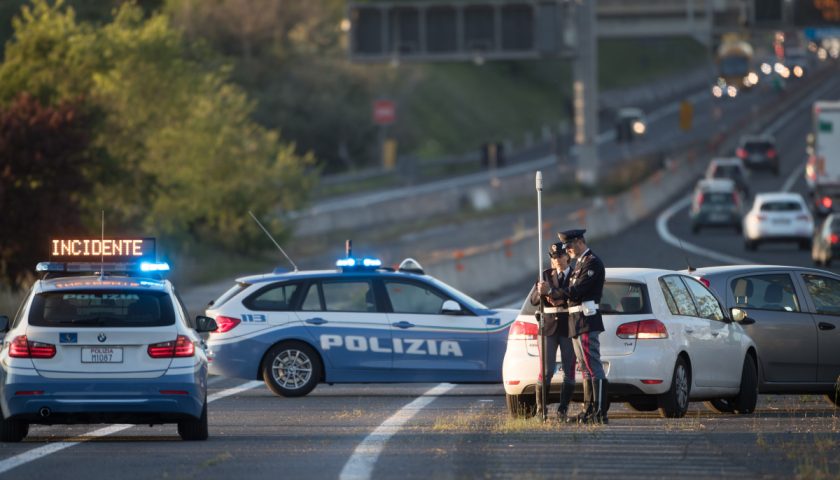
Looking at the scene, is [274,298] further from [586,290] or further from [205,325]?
[586,290]

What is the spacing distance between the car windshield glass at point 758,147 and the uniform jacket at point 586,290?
68.7 meters

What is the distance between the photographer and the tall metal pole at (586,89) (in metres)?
69.5

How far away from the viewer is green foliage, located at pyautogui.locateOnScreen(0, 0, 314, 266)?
42344mm

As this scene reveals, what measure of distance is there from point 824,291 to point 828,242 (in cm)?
2501

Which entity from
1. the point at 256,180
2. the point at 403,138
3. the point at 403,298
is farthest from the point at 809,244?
the point at 403,138

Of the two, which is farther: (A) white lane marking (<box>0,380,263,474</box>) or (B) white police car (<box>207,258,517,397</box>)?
(B) white police car (<box>207,258,517,397</box>)

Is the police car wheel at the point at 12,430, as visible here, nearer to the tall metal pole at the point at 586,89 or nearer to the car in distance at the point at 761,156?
the tall metal pole at the point at 586,89

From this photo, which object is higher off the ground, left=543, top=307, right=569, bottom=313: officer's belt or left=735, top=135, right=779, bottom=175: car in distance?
left=735, top=135, right=779, bottom=175: car in distance

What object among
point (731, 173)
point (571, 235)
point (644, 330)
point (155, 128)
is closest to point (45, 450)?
point (571, 235)

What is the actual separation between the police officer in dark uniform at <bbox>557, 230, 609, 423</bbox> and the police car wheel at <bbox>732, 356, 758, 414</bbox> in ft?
6.81

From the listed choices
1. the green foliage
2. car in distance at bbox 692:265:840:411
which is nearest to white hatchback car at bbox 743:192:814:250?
the green foliage

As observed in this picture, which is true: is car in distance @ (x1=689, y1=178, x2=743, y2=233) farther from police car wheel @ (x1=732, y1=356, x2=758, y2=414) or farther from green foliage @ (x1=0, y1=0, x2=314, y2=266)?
police car wheel @ (x1=732, y1=356, x2=758, y2=414)

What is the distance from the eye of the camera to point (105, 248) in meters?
14.8

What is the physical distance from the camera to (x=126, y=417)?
13.4 m
